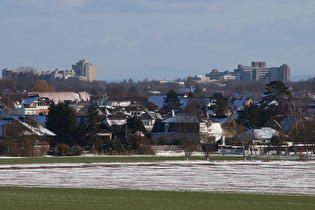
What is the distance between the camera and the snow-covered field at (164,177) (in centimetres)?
3619

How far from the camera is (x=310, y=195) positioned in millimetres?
32062

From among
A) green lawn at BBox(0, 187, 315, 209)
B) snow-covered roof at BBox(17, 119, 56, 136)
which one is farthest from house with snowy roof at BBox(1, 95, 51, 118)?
green lawn at BBox(0, 187, 315, 209)

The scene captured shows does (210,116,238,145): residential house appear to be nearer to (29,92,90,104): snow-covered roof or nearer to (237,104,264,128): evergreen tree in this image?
(237,104,264,128): evergreen tree

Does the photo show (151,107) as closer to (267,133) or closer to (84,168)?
(267,133)

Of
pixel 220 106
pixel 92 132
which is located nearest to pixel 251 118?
pixel 220 106

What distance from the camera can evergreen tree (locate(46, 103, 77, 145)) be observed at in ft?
263

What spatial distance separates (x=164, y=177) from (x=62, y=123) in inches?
1601

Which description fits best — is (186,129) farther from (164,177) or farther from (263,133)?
(164,177)

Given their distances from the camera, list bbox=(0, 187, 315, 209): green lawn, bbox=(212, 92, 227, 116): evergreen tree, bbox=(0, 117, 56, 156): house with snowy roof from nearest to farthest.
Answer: bbox=(0, 187, 315, 209): green lawn
bbox=(0, 117, 56, 156): house with snowy roof
bbox=(212, 92, 227, 116): evergreen tree

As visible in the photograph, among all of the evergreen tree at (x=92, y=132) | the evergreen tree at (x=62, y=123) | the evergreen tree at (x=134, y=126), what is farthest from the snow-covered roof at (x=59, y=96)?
the evergreen tree at (x=92, y=132)

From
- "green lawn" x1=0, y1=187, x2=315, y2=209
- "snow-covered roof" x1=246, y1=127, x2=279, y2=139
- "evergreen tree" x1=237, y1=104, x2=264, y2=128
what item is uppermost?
"green lawn" x1=0, y1=187, x2=315, y2=209

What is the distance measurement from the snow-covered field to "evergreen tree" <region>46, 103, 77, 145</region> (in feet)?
82.2

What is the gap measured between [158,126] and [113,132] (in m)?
9.95

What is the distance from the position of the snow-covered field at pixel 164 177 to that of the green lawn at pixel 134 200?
3.01 metres
